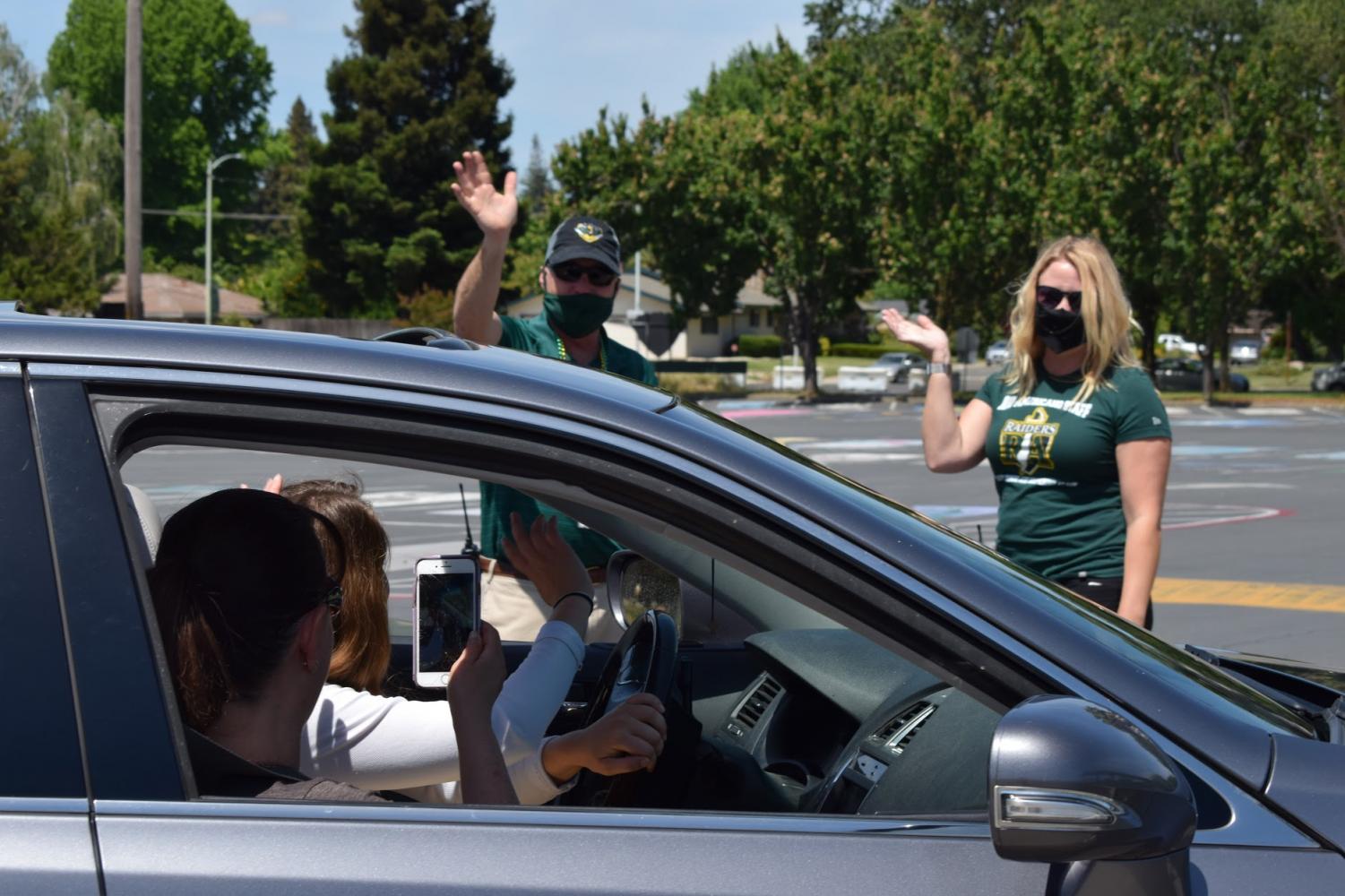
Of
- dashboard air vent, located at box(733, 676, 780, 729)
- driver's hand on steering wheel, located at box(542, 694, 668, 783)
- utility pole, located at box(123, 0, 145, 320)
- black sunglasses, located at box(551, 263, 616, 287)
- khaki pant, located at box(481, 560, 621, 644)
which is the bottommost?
dashboard air vent, located at box(733, 676, 780, 729)

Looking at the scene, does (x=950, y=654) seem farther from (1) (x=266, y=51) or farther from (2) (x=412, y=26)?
(1) (x=266, y=51)

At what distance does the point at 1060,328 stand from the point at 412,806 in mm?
2941

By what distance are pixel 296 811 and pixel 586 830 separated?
13.5 inches

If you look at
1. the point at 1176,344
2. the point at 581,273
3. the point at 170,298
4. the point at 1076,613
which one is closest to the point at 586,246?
the point at 581,273

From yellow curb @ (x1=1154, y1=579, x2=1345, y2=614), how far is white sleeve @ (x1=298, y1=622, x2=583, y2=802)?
8060mm

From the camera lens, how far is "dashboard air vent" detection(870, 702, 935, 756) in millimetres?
2373

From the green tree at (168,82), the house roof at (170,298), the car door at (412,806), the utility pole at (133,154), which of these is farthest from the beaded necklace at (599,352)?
the green tree at (168,82)

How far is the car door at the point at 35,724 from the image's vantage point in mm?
1607

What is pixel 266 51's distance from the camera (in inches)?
3664

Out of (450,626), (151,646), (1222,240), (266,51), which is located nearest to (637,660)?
(450,626)

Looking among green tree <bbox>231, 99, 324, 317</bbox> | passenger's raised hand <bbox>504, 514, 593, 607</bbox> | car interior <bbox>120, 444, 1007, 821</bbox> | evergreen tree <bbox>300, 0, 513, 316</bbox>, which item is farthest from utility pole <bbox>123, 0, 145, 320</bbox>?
green tree <bbox>231, 99, 324, 317</bbox>

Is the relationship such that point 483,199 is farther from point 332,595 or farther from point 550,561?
point 332,595

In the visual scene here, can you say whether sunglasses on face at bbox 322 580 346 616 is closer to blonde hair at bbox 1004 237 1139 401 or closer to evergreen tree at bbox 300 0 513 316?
blonde hair at bbox 1004 237 1139 401

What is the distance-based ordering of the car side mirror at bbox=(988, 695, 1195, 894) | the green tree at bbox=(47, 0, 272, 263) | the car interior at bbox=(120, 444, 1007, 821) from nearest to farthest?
the car side mirror at bbox=(988, 695, 1195, 894) < the car interior at bbox=(120, 444, 1007, 821) < the green tree at bbox=(47, 0, 272, 263)
